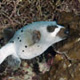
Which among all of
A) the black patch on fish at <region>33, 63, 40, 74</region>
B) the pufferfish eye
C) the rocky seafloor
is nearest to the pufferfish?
the pufferfish eye

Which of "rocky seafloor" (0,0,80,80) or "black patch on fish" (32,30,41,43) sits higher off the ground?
"black patch on fish" (32,30,41,43)

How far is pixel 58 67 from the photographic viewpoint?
7.68 ft

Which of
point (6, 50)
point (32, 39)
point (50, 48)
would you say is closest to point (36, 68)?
point (50, 48)

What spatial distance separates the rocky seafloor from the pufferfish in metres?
0.15

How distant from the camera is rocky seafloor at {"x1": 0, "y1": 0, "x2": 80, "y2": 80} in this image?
2.26m

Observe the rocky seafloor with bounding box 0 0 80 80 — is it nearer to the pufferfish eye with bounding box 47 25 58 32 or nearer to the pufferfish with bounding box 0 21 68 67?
the pufferfish with bounding box 0 21 68 67

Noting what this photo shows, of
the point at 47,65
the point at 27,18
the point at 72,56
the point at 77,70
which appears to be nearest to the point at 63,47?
the point at 72,56

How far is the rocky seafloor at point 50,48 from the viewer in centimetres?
226

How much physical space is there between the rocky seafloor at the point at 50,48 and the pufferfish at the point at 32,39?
151 mm

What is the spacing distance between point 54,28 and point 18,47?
452mm

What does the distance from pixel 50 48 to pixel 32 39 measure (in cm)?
97

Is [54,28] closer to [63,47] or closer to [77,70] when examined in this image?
[63,47]

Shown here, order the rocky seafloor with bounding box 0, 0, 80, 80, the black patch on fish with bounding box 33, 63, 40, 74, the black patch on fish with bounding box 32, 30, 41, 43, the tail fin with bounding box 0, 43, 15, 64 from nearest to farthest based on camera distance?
the black patch on fish with bounding box 32, 30, 41, 43 → the tail fin with bounding box 0, 43, 15, 64 → the rocky seafloor with bounding box 0, 0, 80, 80 → the black patch on fish with bounding box 33, 63, 40, 74

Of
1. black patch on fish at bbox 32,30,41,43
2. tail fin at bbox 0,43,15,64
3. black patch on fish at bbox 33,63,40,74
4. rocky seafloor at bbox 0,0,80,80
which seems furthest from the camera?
black patch on fish at bbox 33,63,40,74
